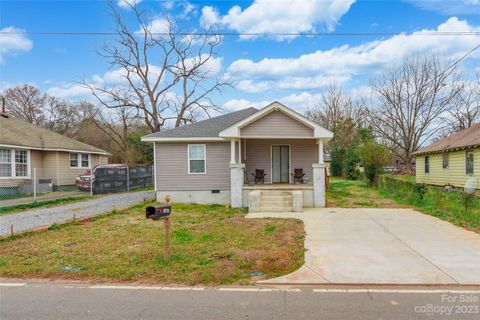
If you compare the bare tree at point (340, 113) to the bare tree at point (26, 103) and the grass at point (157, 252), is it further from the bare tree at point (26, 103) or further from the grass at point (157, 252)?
the bare tree at point (26, 103)

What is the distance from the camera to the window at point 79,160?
68.1ft

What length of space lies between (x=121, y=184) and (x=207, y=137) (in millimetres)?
8232

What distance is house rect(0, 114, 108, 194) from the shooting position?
53.9ft

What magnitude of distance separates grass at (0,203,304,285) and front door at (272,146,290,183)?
611 centimetres

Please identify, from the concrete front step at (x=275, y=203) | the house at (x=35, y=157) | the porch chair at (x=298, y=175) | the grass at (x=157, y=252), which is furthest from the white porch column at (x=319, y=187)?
the house at (x=35, y=157)

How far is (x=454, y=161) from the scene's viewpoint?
1791 cm

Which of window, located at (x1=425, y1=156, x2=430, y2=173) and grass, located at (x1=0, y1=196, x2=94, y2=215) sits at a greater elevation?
window, located at (x1=425, y1=156, x2=430, y2=173)

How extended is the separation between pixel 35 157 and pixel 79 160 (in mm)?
3207

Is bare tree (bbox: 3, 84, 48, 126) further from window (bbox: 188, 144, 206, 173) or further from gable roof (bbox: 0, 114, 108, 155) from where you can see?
window (bbox: 188, 144, 206, 173)

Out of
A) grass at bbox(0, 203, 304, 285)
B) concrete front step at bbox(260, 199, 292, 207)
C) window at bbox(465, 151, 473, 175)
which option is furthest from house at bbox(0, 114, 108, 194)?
window at bbox(465, 151, 473, 175)

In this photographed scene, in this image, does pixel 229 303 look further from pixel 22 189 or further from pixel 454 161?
pixel 454 161

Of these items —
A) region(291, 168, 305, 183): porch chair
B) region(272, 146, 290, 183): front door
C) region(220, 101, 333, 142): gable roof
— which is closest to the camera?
region(220, 101, 333, 142): gable roof

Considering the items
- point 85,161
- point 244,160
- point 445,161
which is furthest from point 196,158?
point 445,161

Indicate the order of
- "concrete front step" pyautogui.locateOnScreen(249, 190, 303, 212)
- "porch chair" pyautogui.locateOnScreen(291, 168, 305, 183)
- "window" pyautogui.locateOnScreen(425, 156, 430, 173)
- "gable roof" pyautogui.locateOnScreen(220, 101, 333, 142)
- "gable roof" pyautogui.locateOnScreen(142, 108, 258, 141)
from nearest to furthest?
"concrete front step" pyautogui.locateOnScreen(249, 190, 303, 212) < "gable roof" pyautogui.locateOnScreen(220, 101, 333, 142) < "gable roof" pyautogui.locateOnScreen(142, 108, 258, 141) < "porch chair" pyautogui.locateOnScreen(291, 168, 305, 183) < "window" pyautogui.locateOnScreen(425, 156, 430, 173)
